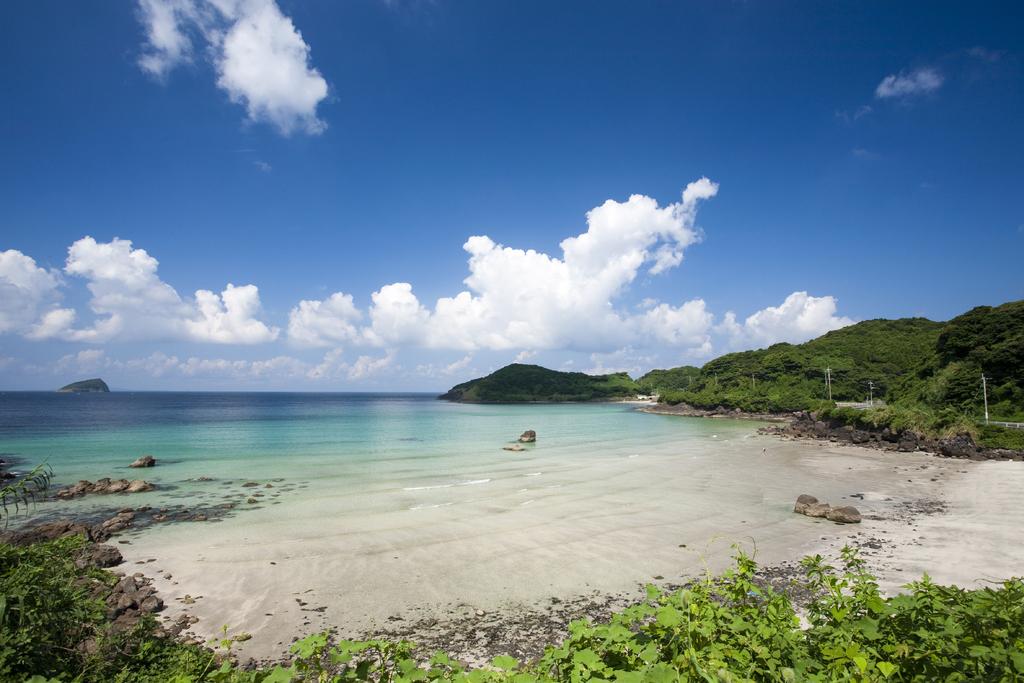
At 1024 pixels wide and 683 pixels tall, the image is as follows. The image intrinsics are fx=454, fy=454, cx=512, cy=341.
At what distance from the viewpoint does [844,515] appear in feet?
61.6

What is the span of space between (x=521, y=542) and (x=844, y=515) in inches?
533

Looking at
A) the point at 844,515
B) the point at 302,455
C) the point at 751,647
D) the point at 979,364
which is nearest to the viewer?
the point at 751,647

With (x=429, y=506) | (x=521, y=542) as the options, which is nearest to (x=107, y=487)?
(x=429, y=506)

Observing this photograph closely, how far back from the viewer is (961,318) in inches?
2249

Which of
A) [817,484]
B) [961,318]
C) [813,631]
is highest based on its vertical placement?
[961,318]

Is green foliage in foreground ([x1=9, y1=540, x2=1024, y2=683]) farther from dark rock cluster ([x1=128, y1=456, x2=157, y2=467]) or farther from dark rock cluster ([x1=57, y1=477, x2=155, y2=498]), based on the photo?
dark rock cluster ([x1=128, y1=456, x2=157, y2=467])

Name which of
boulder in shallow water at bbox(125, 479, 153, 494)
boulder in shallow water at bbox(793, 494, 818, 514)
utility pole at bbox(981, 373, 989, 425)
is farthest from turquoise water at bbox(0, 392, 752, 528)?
utility pole at bbox(981, 373, 989, 425)

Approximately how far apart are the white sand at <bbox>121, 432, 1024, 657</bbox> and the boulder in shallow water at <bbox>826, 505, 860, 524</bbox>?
0.41 meters

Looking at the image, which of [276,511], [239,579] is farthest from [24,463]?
[239,579]

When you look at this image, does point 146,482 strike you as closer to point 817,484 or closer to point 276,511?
point 276,511

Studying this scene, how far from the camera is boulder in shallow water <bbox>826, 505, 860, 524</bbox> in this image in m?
18.6

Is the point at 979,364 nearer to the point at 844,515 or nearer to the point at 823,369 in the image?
the point at 844,515

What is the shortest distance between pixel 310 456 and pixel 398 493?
18.1 meters

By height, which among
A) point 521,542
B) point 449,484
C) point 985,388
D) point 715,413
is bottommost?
point 715,413
